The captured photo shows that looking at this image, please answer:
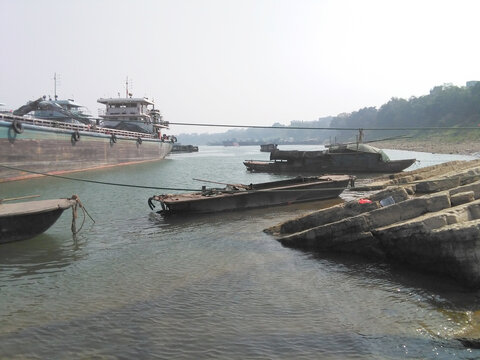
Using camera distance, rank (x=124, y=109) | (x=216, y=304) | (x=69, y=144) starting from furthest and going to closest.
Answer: (x=124, y=109) < (x=69, y=144) < (x=216, y=304)

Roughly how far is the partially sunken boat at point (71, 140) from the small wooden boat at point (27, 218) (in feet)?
4.31

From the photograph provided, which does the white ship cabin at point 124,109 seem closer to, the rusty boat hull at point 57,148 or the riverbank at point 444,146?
the rusty boat hull at point 57,148

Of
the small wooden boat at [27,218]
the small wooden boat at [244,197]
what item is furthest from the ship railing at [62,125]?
the small wooden boat at [27,218]

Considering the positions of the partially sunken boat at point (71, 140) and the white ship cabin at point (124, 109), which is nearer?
the partially sunken boat at point (71, 140)

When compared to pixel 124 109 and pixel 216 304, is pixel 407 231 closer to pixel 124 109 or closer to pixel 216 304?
pixel 216 304

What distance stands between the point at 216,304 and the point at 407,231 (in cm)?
435

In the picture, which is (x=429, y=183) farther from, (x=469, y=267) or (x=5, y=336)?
(x=5, y=336)

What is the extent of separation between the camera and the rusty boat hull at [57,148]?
1032 inches

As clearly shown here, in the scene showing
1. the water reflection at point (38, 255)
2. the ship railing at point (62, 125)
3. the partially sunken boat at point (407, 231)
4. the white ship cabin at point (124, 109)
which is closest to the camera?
the partially sunken boat at point (407, 231)

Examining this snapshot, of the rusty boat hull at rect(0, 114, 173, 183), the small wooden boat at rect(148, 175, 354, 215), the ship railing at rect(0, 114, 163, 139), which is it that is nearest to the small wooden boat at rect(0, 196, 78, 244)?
the small wooden boat at rect(148, 175, 354, 215)

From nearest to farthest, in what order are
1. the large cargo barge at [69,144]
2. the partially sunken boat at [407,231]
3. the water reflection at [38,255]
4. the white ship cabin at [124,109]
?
the partially sunken boat at [407,231] → the water reflection at [38,255] → the large cargo barge at [69,144] → the white ship cabin at [124,109]

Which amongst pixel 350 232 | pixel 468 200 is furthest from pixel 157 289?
pixel 468 200

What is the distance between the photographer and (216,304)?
674 cm

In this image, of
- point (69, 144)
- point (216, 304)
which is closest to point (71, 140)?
point (69, 144)
